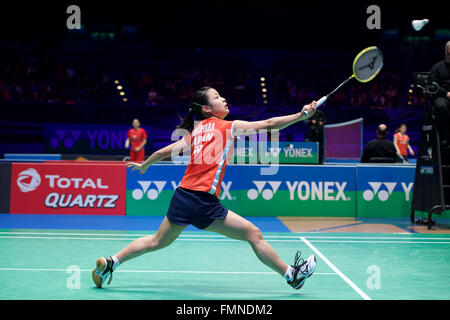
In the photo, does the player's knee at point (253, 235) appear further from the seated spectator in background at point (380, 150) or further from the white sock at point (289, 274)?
the seated spectator in background at point (380, 150)

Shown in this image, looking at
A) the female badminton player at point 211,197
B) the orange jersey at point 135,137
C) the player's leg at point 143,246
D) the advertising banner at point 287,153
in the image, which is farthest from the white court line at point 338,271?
the orange jersey at point 135,137

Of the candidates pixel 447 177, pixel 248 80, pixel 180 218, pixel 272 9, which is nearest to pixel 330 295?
pixel 180 218

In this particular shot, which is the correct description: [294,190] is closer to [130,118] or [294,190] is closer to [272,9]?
[130,118]

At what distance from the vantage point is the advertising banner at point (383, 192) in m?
9.02

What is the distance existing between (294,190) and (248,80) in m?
13.8

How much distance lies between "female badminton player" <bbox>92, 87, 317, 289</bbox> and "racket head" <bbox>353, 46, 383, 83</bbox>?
5.30 feet

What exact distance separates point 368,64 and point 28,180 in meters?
6.11

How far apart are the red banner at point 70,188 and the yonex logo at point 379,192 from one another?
13.5 feet

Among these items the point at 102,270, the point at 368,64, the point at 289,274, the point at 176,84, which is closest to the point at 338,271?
the point at 289,274

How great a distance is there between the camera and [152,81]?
72.9ft

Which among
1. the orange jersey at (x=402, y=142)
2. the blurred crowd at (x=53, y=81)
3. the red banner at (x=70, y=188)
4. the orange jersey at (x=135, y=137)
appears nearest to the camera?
the red banner at (x=70, y=188)

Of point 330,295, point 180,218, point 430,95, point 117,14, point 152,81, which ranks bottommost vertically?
point 330,295

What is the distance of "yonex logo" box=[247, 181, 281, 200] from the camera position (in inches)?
354

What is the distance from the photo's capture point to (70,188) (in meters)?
8.91
